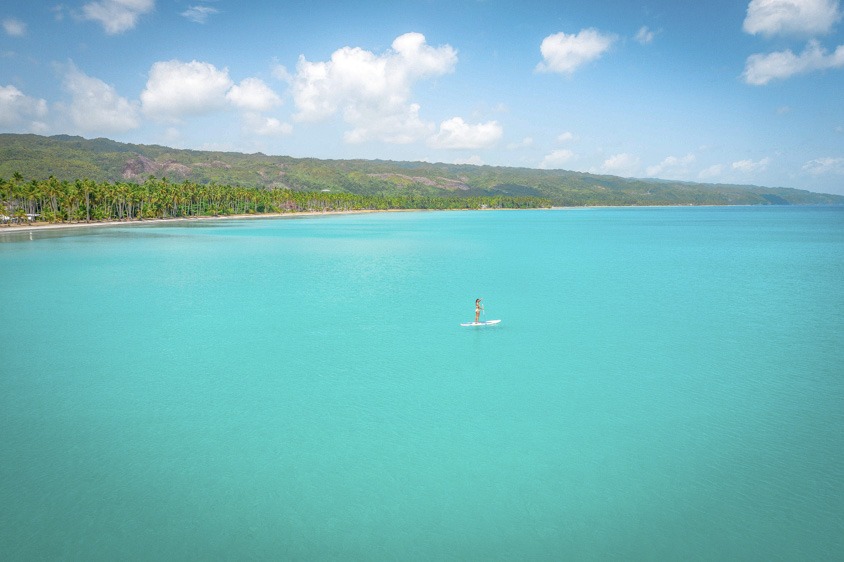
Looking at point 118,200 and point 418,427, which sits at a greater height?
point 118,200

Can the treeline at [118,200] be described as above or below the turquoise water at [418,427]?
above

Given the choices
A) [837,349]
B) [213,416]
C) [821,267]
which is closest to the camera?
[213,416]

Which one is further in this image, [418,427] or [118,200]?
[118,200]

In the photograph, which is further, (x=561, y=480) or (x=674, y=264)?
(x=674, y=264)

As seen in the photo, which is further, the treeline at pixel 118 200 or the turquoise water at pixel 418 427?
the treeline at pixel 118 200

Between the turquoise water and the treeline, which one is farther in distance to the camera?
the treeline

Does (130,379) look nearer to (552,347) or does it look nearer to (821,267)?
(552,347)

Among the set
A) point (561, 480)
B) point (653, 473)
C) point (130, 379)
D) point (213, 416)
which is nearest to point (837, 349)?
point (653, 473)

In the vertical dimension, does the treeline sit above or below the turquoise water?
above
